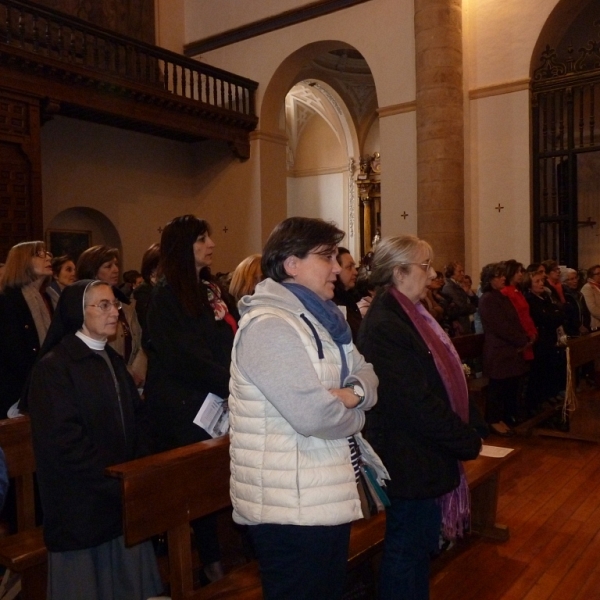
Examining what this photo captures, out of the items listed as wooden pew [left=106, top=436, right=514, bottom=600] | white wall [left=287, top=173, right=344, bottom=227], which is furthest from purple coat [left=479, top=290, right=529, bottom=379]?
white wall [left=287, top=173, right=344, bottom=227]

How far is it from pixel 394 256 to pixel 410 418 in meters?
0.59

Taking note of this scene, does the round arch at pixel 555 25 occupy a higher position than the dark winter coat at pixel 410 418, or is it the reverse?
the round arch at pixel 555 25

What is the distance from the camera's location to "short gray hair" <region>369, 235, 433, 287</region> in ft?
7.68

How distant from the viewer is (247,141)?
11.0 metres

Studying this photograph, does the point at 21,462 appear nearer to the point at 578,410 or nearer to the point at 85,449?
the point at 85,449

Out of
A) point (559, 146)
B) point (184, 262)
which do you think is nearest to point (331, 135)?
point (559, 146)

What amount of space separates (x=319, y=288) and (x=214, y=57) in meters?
10.8

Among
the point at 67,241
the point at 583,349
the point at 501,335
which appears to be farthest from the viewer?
the point at 67,241

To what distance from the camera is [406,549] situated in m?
2.22

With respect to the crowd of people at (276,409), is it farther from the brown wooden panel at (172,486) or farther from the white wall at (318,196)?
the white wall at (318,196)

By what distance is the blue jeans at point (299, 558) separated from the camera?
5.50 feet

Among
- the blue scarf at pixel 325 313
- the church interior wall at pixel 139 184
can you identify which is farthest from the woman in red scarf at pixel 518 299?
the church interior wall at pixel 139 184

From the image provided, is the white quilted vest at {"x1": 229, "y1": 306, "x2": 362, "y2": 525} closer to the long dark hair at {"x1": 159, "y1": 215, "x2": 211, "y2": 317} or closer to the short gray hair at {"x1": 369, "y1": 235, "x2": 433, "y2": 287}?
the short gray hair at {"x1": 369, "y1": 235, "x2": 433, "y2": 287}

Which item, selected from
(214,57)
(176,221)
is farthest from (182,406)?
(214,57)
